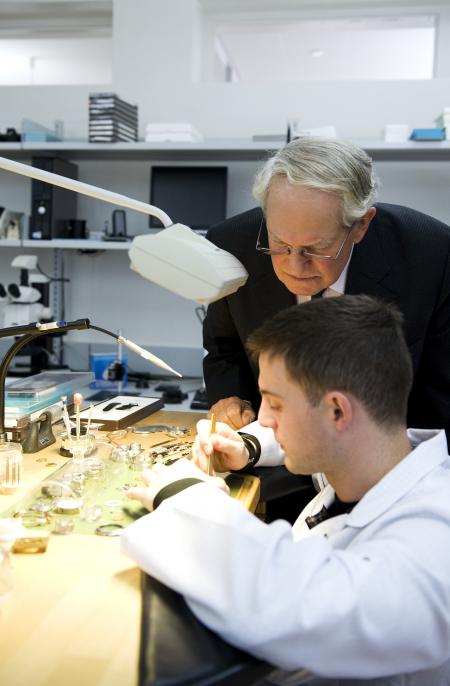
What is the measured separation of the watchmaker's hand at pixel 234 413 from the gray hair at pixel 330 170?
54 cm

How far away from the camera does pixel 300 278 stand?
4.40 feet

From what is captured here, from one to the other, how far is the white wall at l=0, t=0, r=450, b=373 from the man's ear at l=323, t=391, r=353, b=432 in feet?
8.24

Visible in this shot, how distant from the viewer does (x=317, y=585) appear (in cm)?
75

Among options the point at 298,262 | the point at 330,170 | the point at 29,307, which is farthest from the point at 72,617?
the point at 29,307

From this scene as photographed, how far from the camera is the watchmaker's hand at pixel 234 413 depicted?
161cm

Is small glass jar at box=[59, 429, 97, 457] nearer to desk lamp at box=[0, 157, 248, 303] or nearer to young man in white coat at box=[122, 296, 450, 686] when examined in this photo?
young man in white coat at box=[122, 296, 450, 686]

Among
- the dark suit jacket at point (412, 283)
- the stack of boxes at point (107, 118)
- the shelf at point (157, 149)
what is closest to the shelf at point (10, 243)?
the shelf at point (157, 149)

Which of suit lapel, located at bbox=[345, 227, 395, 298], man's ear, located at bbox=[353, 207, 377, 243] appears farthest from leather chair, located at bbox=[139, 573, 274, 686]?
suit lapel, located at bbox=[345, 227, 395, 298]

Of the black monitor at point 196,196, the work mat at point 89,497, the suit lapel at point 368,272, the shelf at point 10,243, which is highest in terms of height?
the black monitor at point 196,196

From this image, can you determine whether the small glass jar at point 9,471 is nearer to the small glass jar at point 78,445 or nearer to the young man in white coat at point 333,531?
the small glass jar at point 78,445

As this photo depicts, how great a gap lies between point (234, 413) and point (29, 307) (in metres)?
1.87

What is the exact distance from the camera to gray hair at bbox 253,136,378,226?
1.25 m

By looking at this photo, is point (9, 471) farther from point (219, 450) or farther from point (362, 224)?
point (362, 224)

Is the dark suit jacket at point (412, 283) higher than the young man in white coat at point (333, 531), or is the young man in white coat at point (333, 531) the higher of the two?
the dark suit jacket at point (412, 283)
